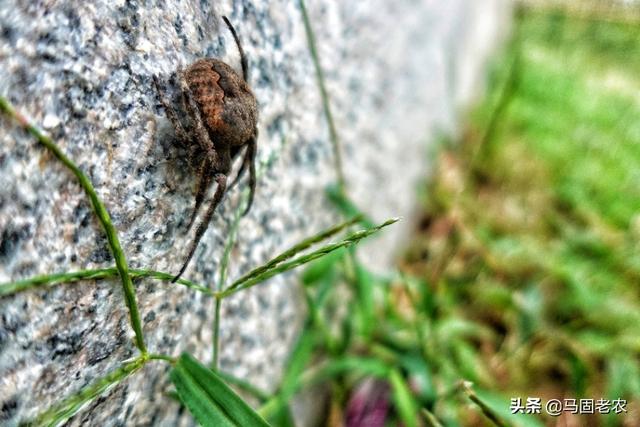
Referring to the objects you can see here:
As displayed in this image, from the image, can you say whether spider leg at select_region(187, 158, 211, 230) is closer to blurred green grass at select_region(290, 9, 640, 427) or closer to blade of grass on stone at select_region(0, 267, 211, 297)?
blade of grass on stone at select_region(0, 267, 211, 297)

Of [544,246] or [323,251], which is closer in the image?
[323,251]

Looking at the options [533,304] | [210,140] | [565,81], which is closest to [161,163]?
[210,140]

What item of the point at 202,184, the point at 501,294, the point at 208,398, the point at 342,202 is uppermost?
the point at 202,184

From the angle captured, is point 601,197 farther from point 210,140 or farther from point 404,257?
point 210,140

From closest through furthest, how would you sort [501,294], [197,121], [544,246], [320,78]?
[197,121]
[320,78]
[501,294]
[544,246]

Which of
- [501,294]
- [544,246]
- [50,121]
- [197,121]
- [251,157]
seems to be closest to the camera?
[50,121]

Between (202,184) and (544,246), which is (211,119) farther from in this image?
(544,246)

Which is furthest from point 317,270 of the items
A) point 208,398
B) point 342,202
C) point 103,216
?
point 103,216
